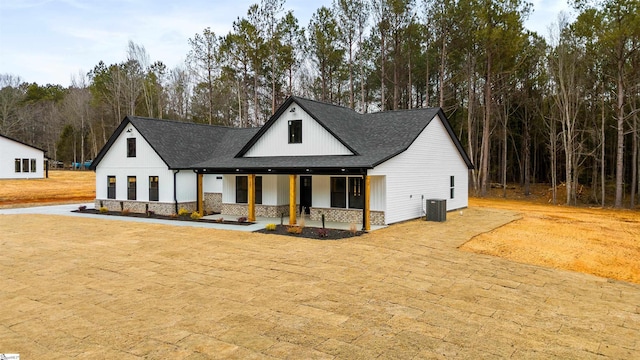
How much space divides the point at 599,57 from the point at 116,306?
33197mm

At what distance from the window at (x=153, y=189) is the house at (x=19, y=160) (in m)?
29.3

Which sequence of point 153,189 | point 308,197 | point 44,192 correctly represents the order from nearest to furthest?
point 308,197, point 153,189, point 44,192

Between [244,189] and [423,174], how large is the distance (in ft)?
30.2

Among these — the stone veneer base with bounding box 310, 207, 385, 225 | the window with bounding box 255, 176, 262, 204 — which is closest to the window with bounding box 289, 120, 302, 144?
the window with bounding box 255, 176, 262, 204

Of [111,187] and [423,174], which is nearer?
[423,174]

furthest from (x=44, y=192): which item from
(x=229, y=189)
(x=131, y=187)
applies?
(x=229, y=189)

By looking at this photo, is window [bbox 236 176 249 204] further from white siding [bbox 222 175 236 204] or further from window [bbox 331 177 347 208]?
window [bbox 331 177 347 208]

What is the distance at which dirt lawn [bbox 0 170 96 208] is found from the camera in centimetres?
2967

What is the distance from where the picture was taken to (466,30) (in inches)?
1278

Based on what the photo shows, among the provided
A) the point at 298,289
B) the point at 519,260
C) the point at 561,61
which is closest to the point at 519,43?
the point at 561,61

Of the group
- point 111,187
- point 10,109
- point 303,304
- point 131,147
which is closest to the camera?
point 303,304

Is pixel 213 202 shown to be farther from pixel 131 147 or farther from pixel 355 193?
pixel 355 193

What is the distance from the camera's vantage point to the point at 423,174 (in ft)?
65.4

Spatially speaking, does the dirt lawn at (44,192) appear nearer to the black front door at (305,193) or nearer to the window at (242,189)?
the window at (242,189)
